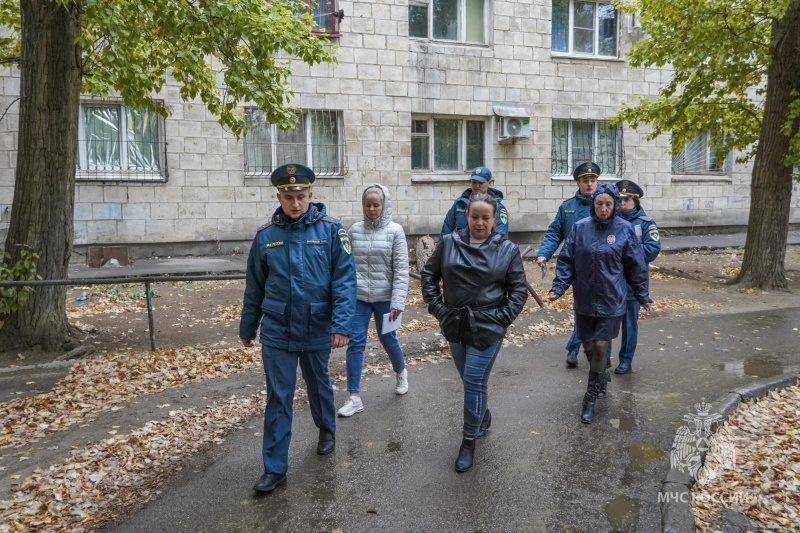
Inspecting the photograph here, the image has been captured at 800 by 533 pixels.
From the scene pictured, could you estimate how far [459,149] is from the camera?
16.1m

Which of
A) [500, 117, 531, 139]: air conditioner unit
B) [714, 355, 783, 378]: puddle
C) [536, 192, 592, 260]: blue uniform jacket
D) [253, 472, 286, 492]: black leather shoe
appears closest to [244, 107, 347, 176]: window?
[500, 117, 531, 139]: air conditioner unit

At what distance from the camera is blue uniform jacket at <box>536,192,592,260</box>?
6527 millimetres

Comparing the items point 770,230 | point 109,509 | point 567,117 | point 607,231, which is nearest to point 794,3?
point 770,230

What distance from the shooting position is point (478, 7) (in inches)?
624

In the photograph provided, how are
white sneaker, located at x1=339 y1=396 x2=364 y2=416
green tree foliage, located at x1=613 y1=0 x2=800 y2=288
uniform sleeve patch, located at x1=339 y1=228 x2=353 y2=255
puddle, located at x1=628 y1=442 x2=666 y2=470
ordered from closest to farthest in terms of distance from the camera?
uniform sleeve patch, located at x1=339 y1=228 x2=353 y2=255, puddle, located at x1=628 y1=442 x2=666 y2=470, white sneaker, located at x1=339 y1=396 x2=364 y2=416, green tree foliage, located at x1=613 y1=0 x2=800 y2=288

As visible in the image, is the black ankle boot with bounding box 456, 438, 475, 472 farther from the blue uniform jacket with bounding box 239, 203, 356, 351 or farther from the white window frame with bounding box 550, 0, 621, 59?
the white window frame with bounding box 550, 0, 621, 59

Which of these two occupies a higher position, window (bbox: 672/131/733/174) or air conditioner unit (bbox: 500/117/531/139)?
air conditioner unit (bbox: 500/117/531/139)

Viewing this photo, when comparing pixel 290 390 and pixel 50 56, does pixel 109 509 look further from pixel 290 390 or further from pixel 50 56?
pixel 50 56

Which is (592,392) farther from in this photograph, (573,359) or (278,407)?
(278,407)

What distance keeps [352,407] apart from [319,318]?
153 centimetres

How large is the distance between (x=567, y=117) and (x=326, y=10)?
21.3ft

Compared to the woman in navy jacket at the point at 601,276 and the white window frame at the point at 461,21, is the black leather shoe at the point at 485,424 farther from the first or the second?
the white window frame at the point at 461,21

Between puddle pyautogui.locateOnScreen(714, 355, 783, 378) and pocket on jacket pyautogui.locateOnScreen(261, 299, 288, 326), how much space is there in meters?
4.78

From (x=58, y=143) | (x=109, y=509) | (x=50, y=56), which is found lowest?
(x=109, y=509)
